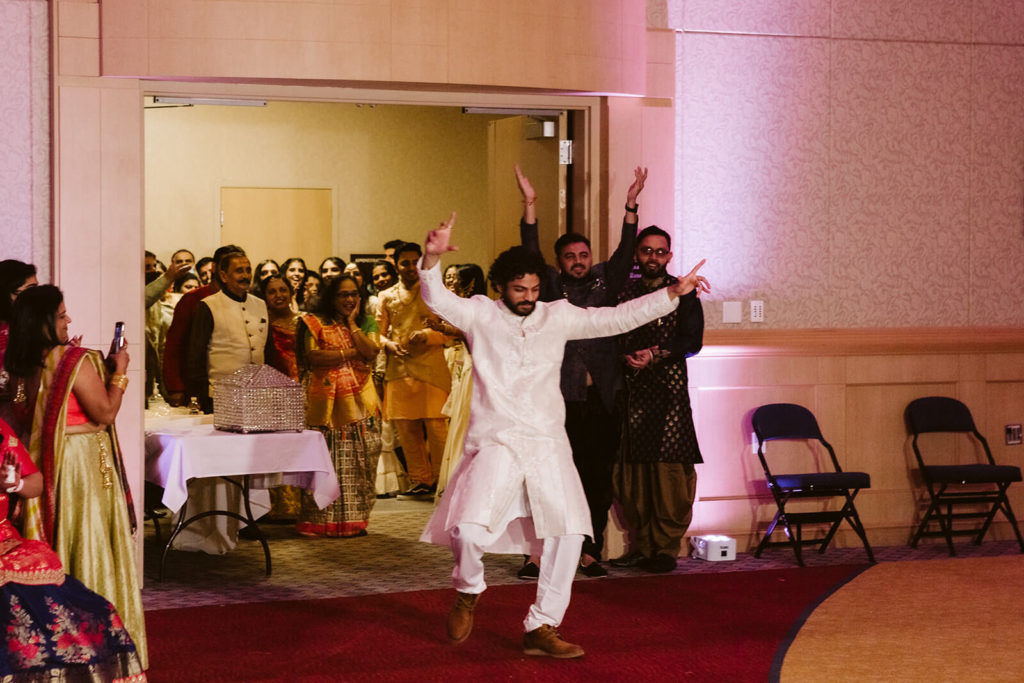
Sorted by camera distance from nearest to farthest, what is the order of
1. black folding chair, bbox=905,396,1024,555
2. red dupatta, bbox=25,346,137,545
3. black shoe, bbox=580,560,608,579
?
1. red dupatta, bbox=25,346,137,545
2. black shoe, bbox=580,560,608,579
3. black folding chair, bbox=905,396,1024,555

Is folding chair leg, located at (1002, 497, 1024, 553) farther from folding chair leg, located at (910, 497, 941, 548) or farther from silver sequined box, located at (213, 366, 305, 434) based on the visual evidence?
silver sequined box, located at (213, 366, 305, 434)

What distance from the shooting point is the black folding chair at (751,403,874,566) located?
23.4 feet

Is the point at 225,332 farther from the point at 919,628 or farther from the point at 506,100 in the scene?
the point at 919,628

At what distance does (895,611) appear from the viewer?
607 cm

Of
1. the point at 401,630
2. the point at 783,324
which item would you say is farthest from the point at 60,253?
the point at 783,324

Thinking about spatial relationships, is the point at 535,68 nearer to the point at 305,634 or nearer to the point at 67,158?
the point at 67,158

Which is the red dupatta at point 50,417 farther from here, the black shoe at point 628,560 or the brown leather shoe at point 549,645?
the black shoe at point 628,560

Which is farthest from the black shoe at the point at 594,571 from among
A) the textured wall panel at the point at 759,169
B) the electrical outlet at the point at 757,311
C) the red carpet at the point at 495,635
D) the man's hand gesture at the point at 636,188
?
the man's hand gesture at the point at 636,188

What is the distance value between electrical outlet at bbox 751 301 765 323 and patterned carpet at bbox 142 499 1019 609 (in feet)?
4.19

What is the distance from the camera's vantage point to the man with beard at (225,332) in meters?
7.59

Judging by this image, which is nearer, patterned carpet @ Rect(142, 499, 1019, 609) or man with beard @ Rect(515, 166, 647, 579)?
patterned carpet @ Rect(142, 499, 1019, 609)

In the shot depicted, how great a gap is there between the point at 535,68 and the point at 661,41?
2.62ft

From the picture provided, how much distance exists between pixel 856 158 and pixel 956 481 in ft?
6.17

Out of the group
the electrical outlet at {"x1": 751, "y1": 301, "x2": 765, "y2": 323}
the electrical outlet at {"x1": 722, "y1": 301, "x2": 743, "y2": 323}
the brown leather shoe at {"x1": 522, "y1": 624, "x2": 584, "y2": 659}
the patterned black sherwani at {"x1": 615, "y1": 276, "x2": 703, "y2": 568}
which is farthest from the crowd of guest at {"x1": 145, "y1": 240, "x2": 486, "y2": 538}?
the brown leather shoe at {"x1": 522, "y1": 624, "x2": 584, "y2": 659}
